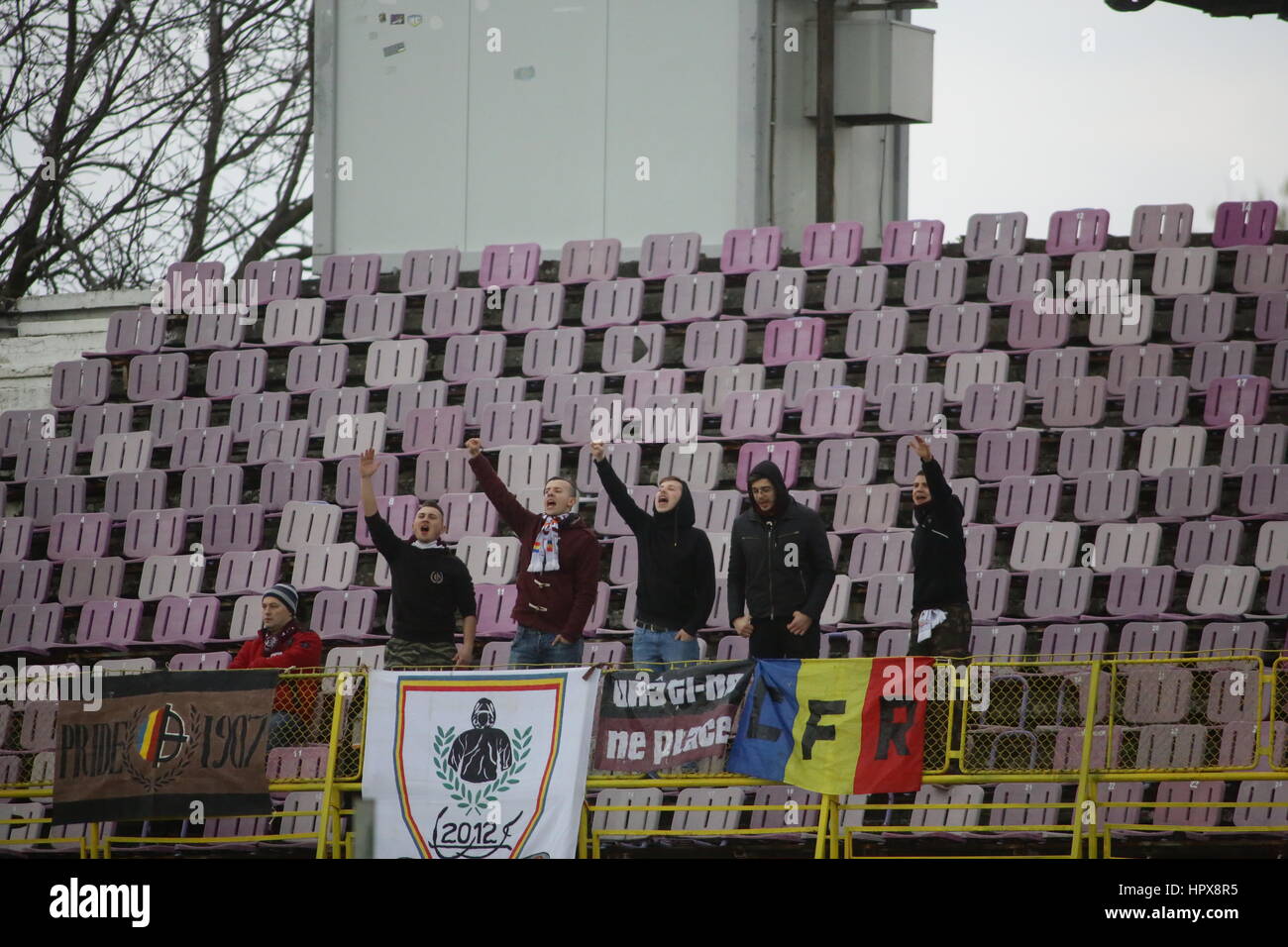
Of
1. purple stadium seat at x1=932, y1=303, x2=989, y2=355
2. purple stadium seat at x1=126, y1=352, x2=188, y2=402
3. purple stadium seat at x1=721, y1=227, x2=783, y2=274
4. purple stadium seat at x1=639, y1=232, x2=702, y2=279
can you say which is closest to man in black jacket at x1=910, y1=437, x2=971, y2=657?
purple stadium seat at x1=932, y1=303, x2=989, y2=355

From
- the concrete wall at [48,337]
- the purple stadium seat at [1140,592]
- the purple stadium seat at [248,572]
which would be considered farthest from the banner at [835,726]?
the concrete wall at [48,337]

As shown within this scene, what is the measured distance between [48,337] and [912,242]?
28.2 feet

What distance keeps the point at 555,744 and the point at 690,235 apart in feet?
28.1

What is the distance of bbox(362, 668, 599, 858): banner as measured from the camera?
10875mm

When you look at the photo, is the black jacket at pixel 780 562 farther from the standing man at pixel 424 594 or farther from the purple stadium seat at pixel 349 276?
the purple stadium seat at pixel 349 276

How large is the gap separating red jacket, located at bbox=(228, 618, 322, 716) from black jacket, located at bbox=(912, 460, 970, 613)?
11.5ft

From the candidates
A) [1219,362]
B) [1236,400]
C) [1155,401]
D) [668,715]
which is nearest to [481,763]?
[668,715]

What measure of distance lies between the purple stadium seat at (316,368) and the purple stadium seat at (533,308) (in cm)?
145

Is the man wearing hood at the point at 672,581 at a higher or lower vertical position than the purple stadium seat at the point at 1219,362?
lower

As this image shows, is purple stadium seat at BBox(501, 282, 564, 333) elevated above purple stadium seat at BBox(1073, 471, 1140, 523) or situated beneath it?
elevated above

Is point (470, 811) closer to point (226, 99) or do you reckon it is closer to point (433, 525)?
point (433, 525)

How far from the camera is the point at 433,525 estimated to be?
13.3 meters

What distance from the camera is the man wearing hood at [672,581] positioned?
13039mm

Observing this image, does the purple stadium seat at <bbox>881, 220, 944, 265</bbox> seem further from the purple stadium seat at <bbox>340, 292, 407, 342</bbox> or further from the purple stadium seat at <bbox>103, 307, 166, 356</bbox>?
the purple stadium seat at <bbox>103, 307, 166, 356</bbox>
